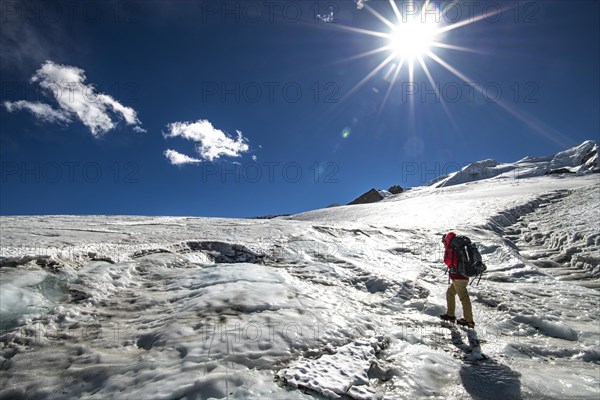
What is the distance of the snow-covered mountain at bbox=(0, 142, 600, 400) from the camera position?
4512 millimetres

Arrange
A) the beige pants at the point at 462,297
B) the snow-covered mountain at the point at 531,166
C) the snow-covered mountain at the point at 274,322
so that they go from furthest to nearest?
1. the snow-covered mountain at the point at 531,166
2. the beige pants at the point at 462,297
3. the snow-covered mountain at the point at 274,322

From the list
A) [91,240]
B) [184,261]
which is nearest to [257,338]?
[184,261]

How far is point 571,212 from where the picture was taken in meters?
19.3

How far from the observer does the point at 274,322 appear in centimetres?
597

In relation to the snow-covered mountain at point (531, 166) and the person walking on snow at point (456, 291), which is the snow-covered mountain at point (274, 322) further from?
the snow-covered mountain at point (531, 166)

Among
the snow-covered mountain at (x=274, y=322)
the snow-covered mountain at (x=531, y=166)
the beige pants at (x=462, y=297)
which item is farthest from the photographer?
the snow-covered mountain at (x=531, y=166)

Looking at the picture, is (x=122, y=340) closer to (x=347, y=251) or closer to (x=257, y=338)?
(x=257, y=338)

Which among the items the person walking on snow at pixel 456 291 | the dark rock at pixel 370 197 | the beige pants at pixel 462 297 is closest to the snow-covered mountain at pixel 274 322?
the person walking on snow at pixel 456 291

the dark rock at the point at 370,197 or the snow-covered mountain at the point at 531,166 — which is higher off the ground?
the snow-covered mountain at the point at 531,166

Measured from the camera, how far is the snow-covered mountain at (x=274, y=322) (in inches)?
178

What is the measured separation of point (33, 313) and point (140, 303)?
6.27 ft

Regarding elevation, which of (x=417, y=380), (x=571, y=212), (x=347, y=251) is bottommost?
(x=417, y=380)

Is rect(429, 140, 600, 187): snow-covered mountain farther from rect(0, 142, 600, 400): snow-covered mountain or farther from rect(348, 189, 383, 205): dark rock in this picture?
rect(0, 142, 600, 400): snow-covered mountain

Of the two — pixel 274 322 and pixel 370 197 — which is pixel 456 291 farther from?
pixel 370 197
